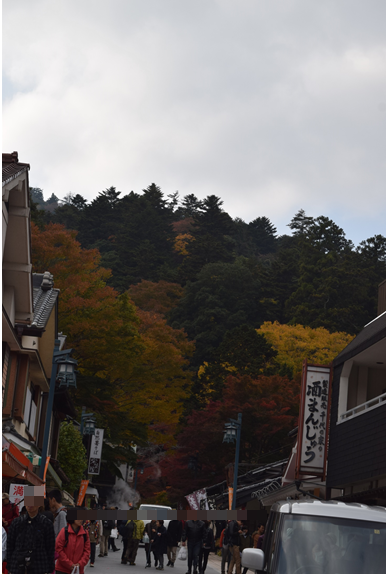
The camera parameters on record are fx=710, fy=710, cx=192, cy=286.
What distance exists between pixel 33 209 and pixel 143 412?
1543 centimetres

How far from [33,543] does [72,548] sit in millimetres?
712

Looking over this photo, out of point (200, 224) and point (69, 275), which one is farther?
point (200, 224)

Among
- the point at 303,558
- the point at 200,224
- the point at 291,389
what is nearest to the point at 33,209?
the point at 291,389

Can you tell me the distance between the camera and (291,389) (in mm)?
43094

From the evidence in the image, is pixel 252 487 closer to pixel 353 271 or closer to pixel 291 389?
pixel 291 389

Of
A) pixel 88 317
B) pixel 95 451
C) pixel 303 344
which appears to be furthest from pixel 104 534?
pixel 303 344

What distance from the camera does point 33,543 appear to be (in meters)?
8.88

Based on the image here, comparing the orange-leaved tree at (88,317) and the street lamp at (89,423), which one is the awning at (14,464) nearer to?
the street lamp at (89,423)

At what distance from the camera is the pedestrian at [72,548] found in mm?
9367

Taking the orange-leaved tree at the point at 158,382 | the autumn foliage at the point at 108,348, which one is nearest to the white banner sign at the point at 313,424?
the autumn foliage at the point at 108,348

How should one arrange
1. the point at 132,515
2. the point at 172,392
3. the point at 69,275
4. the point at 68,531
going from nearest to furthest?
the point at 68,531 → the point at 132,515 → the point at 69,275 → the point at 172,392

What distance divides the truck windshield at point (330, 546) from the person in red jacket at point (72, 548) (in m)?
3.35

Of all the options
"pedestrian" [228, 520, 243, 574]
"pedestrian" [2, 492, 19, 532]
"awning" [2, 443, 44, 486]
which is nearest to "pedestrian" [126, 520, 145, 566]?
"pedestrian" [228, 520, 243, 574]

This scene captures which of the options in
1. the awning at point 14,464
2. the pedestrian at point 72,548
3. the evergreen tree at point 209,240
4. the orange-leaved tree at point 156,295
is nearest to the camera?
the pedestrian at point 72,548
